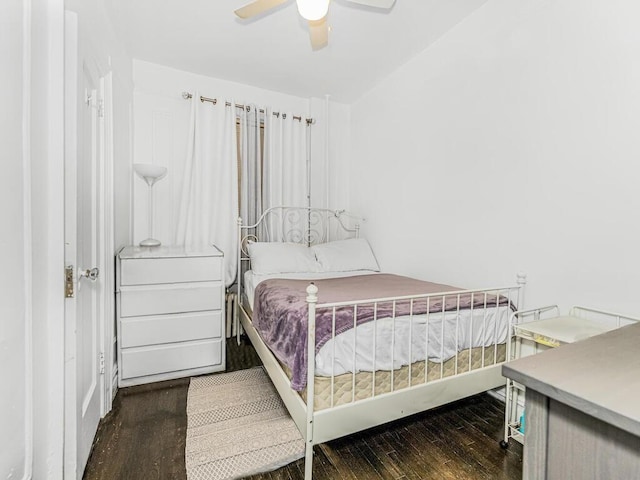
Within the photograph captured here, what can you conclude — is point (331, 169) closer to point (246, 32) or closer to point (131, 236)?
point (246, 32)

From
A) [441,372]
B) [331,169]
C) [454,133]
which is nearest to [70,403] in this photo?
[441,372]

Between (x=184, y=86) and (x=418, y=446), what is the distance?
3.52m

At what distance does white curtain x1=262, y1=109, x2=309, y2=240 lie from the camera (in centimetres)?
344

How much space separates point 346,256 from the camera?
322 centimetres

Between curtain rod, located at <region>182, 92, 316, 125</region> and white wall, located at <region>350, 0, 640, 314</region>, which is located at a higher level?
curtain rod, located at <region>182, 92, 316, 125</region>

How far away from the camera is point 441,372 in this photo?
1.67 meters

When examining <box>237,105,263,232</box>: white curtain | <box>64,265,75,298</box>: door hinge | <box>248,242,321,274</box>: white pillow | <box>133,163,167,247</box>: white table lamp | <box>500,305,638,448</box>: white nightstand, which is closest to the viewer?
<box>64,265,75,298</box>: door hinge

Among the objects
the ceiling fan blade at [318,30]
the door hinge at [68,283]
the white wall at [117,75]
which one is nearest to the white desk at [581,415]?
the door hinge at [68,283]

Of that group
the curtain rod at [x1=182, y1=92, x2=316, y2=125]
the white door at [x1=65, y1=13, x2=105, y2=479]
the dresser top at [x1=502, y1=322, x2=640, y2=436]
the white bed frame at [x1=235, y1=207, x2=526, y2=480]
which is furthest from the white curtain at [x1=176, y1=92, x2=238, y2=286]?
the dresser top at [x1=502, y1=322, x2=640, y2=436]

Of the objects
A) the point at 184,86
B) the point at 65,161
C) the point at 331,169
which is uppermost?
the point at 184,86

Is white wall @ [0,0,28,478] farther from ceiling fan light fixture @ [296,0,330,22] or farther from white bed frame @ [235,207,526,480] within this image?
ceiling fan light fixture @ [296,0,330,22]

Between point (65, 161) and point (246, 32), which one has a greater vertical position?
point (246, 32)

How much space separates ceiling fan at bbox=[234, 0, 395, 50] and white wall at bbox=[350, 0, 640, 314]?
2.99 feet

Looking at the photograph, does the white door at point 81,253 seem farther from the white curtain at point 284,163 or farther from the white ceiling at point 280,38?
the white curtain at point 284,163
